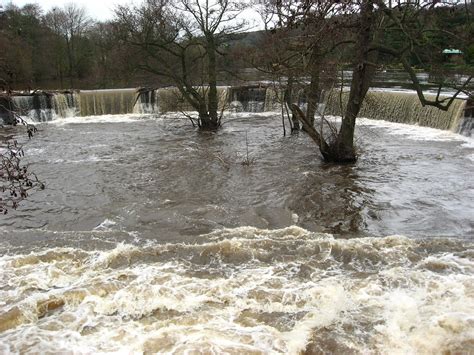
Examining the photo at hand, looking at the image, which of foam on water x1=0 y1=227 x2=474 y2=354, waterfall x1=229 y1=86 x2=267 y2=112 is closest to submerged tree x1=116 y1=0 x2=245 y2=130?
waterfall x1=229 y1=86 x2=267 y2=112

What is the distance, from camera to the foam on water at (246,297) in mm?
5215

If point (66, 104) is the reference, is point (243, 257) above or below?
below

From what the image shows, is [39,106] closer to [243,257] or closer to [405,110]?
[405,110]

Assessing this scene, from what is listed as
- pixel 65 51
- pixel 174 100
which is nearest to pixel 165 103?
pixel 174 100

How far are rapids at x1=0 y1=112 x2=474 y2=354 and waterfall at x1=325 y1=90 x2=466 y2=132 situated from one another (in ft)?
13.1

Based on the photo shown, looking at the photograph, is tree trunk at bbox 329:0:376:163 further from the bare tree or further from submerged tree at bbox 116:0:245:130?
the bare tree

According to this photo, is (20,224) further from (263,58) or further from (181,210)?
(263,58)

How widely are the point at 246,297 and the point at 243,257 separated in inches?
50.5

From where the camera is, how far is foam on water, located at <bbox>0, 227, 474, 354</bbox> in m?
5.21

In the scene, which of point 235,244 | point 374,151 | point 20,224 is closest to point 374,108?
point 374,151

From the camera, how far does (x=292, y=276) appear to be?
6.72 metres

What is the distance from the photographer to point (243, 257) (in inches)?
291

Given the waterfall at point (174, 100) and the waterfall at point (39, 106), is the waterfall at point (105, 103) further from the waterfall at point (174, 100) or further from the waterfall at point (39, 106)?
the waterfall at point (174, 100)

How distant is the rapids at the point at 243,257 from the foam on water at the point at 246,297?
0.02 meters
